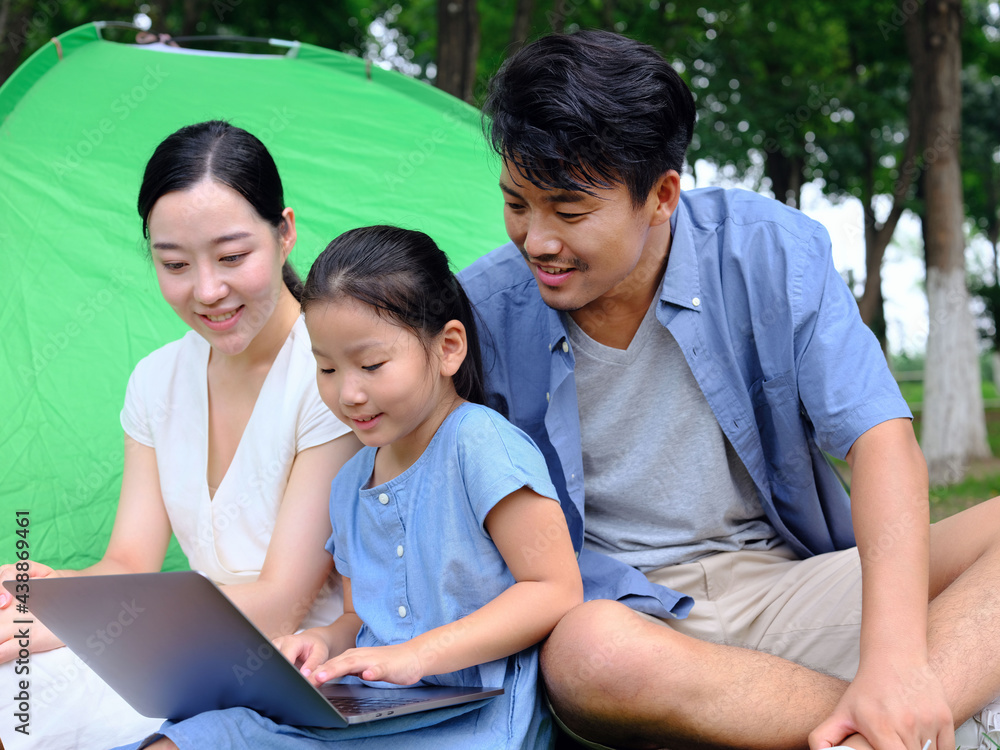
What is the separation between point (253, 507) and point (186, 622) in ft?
1.72

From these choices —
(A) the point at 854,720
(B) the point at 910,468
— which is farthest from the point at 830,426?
(A) the point at 854,720

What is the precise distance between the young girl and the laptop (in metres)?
0.05

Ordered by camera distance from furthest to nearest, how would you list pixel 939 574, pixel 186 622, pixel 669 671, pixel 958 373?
pixel 958 373 → pixel 939 574 → pixel 669 671 → pixel 186 622

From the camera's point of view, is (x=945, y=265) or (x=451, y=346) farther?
(x=945, y=265)

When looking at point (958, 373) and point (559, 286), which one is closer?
point (559, 286)

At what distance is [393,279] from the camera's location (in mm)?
1396

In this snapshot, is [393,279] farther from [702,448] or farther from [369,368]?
[702,448]

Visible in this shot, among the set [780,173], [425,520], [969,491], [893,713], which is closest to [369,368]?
[425,520]

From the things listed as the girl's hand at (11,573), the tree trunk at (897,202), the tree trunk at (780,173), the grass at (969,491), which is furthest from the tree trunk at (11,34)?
the tree trunk at (780,173)

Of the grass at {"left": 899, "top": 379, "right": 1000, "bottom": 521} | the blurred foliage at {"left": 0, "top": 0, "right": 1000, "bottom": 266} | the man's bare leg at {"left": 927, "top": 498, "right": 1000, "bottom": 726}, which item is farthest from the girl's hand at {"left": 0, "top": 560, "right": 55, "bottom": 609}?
the blurred foliage at {"left": 0, "top": 0, "right": 1000, "bottom": 266}

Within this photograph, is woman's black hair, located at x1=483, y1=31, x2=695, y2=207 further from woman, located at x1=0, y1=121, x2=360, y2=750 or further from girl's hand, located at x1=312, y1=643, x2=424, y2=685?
girl's hand, located at x1=312, y1=643, x2=424, y2=685

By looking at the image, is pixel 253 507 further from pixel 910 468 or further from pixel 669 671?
pixel 910 468

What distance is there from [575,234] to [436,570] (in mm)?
545

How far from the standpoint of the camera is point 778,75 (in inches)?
305
